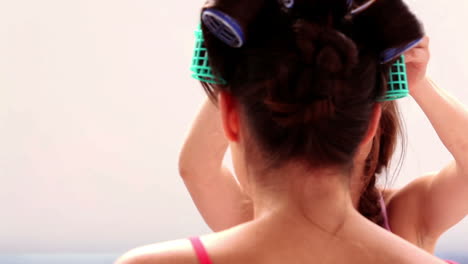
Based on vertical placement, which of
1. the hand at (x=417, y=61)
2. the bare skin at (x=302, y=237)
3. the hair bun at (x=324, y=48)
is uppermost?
the hair bun at (x=324, y=48)

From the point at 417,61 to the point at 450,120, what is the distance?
20 centimetres

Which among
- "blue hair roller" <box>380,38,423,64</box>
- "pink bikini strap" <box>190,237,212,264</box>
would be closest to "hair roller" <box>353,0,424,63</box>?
"blue hair roller" <box>380,38,423,64</box>

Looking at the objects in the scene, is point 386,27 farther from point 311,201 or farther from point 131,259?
point 131,259

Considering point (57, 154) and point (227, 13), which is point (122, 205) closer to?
point (57, 154)

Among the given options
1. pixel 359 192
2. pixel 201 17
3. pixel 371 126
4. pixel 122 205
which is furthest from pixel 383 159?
pixel 122 205

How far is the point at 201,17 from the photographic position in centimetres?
70

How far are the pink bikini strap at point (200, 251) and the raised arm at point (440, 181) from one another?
482 millimetres

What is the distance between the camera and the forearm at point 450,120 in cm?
104

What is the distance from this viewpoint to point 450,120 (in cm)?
105

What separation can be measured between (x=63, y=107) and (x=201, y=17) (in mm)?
1377

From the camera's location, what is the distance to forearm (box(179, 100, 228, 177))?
3.61 feet

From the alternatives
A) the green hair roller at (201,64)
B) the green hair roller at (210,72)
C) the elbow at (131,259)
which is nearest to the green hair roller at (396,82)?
the green hair roller at (210,72)

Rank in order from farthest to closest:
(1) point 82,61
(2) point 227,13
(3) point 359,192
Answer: (1) point 82,61, (3) point 359,192, (2) point 227,13

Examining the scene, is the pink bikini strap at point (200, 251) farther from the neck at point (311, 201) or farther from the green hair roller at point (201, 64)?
the green hair roller at point (201, 64)
